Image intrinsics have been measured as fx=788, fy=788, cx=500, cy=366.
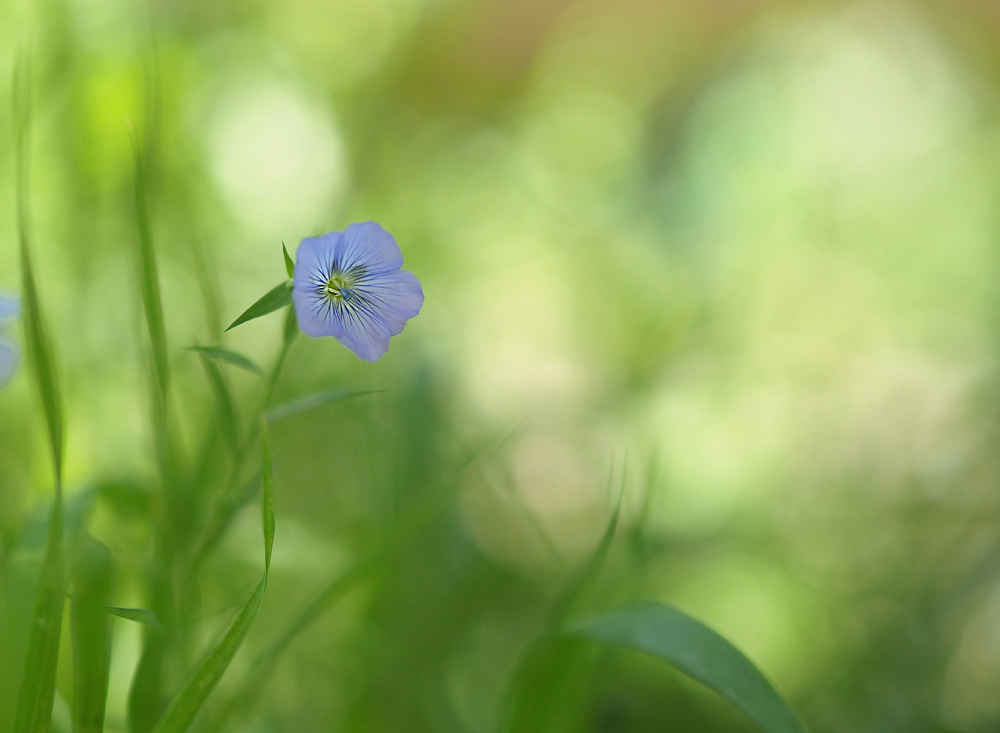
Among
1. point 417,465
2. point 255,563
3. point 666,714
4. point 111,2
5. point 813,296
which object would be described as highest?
point 111,2

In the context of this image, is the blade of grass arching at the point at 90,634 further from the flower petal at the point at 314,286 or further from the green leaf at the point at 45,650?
the flower petal at the point at 314,286

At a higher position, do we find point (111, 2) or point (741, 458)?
point (111, 2)

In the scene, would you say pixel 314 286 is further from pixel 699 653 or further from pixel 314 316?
pixel 699 653

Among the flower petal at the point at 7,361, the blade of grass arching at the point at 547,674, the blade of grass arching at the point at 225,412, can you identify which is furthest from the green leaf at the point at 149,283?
the blade of grass arching at the point at 547,674

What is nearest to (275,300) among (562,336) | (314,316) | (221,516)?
(314,316)

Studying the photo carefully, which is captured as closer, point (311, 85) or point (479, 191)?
point (311, 85)

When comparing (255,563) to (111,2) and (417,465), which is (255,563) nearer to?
(417,465)

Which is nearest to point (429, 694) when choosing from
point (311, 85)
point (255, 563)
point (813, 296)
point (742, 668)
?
point (255, 563)
